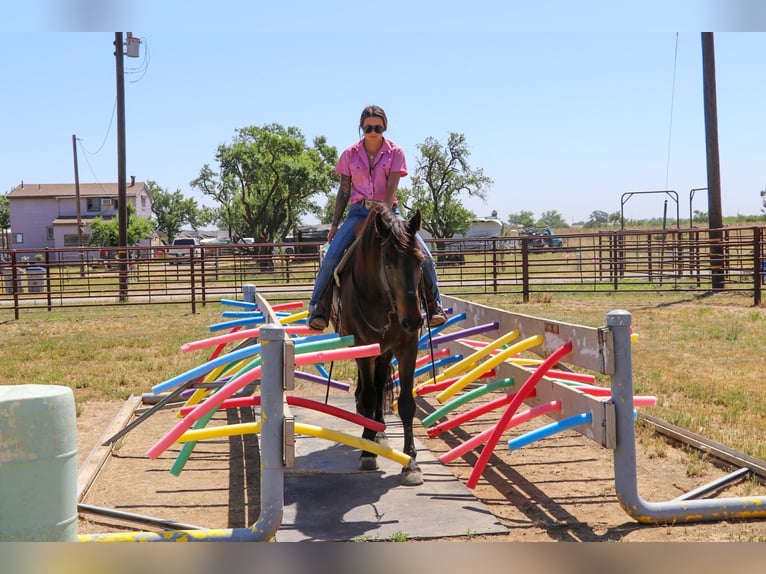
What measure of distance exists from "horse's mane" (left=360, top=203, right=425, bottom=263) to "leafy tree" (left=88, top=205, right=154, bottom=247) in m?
52.5

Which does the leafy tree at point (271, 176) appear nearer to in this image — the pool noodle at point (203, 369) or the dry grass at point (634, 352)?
the dry grass at point (634, 352)

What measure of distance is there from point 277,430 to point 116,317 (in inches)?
566

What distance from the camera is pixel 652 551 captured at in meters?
1.38

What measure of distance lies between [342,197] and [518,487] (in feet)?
8.52

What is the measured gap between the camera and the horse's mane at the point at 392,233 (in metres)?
4.47

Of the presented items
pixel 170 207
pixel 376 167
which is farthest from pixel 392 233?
pixel 170 207

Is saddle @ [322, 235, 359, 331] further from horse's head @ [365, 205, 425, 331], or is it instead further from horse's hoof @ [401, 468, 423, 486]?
horse's hoof @ [401, 468, 423, 486]

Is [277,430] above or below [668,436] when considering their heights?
above

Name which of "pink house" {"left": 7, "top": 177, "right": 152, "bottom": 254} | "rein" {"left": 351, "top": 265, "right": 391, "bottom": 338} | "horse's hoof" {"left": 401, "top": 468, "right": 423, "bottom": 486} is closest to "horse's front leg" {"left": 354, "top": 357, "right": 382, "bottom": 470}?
"rein" {"left": 351, "top": 265, "right": 391, "bottom": 338}

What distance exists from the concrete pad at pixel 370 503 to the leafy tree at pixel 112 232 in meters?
52.3

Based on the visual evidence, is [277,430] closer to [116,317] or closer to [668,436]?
[668,436]

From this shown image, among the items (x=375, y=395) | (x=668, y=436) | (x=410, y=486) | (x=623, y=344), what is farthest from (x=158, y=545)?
(x=668, y=436)

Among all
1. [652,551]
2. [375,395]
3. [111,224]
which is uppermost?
[111,224]

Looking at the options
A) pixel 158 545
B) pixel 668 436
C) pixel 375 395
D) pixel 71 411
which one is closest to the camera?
pixel 158 545
